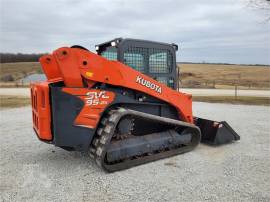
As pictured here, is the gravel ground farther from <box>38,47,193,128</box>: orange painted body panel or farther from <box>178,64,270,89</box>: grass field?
<box>178,64,270,89</box>: grass field

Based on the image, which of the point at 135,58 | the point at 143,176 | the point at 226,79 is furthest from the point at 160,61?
the point at 226,79

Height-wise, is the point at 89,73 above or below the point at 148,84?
above

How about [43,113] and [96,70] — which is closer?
[43,113]

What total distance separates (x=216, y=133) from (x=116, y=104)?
2660 millimetres

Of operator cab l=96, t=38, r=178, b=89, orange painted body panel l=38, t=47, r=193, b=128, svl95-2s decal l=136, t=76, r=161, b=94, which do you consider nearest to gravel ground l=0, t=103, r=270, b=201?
orange painted body panel l=38, t=47, r=193, b=128

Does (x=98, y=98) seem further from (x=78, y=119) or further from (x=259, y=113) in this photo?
(x=259, y=113)

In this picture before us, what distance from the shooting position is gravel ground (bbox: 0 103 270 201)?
4129mm

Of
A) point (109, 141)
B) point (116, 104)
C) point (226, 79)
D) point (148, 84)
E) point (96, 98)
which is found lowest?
point (109, 141)

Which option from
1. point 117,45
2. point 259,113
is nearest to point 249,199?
point 117,45

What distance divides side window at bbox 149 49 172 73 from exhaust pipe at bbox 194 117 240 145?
1649 millimetres

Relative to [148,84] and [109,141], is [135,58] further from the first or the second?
[109,141]

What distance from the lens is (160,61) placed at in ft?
20.4

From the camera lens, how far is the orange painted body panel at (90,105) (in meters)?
4.79

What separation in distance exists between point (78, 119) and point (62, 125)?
0.89 ft
